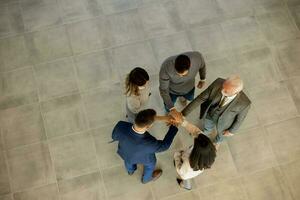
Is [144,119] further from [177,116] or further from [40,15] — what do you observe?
[40,15]

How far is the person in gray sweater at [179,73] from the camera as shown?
135 inches

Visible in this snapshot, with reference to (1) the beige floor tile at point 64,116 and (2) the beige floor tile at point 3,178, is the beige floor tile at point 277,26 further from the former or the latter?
(2) the beige floor tile at point 3,178

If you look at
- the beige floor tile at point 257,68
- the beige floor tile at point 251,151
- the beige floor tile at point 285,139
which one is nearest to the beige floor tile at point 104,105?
the beige floor tile at point 251,151

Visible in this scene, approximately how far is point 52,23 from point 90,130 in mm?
1692

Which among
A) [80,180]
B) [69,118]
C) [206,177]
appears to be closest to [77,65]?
[69,118]

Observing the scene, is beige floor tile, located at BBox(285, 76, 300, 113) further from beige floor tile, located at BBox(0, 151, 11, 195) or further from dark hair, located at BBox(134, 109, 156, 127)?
beige floor tile, located at BBox(0, 151, 11, 195)

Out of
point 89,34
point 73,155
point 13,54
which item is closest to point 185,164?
point 73,155

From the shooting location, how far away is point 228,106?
136 inches

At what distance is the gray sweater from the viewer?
11.7 feet

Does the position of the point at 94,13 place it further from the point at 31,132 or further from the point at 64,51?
the point at 31,132

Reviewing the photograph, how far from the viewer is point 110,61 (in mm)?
4934

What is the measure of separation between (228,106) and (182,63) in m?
0.60

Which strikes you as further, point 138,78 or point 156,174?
point 156,174

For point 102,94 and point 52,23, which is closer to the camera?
point 102,94
